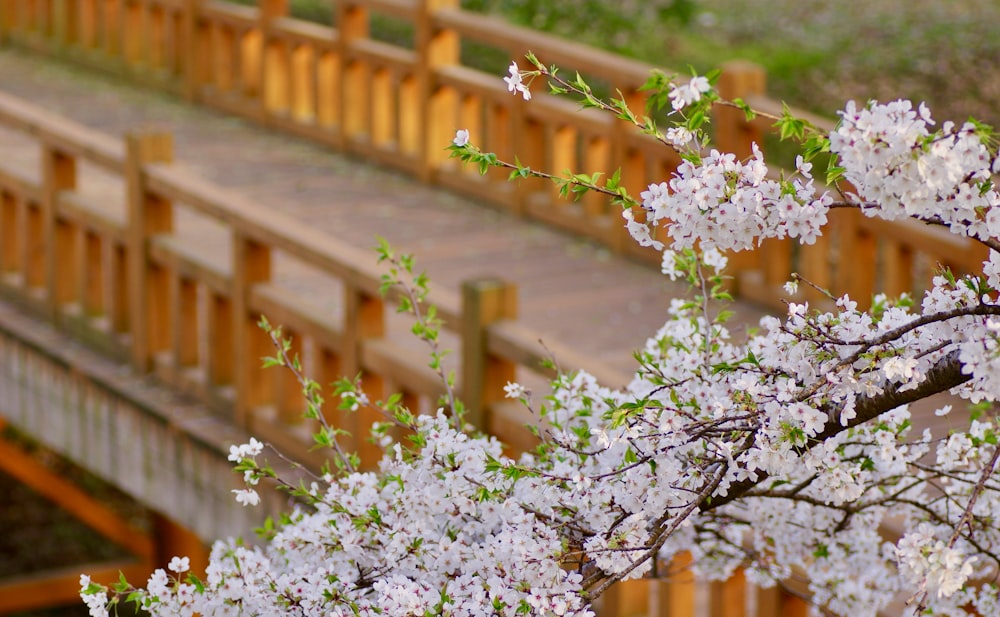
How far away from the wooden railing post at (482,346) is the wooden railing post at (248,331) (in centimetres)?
105

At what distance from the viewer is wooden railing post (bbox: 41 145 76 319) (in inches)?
251

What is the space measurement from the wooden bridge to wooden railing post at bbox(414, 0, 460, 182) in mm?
12

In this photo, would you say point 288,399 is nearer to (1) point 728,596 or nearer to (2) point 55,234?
(2) point 55,234

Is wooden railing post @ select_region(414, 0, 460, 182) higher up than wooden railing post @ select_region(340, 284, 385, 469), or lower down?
higher up

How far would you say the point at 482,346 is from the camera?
15.3ft

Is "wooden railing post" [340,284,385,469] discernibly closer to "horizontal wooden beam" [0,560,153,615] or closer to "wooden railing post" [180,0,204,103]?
"horizontal wooden beam" [0,560,153,615]

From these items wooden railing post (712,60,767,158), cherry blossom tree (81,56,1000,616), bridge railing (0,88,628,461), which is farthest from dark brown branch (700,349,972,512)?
wooden railing post (712,60,767,158)

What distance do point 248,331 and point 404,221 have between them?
6.97 feet

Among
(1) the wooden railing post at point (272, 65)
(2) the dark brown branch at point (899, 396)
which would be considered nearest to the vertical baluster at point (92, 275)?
(1) the wooden railing post at point (272, 65)

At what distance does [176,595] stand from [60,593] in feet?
20.9

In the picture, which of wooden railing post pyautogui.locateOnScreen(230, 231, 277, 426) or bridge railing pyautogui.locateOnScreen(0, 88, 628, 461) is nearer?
bridge railing pyautogui.locateOnScreen(0, 88, 628, 461)

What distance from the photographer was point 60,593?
8398 millimetres

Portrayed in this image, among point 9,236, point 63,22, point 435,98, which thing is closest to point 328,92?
point 435,98

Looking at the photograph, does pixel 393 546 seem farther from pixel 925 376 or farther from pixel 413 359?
pixel 413 359
